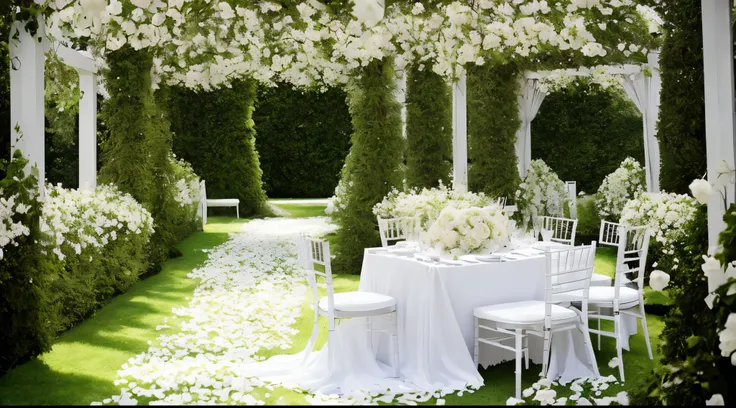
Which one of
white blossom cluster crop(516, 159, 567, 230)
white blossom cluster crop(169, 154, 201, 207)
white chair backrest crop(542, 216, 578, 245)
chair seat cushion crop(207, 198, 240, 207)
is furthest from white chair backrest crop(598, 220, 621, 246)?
chair seat cushion crop(207, 198, 240, 207)

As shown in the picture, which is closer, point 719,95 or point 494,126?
point 719,95

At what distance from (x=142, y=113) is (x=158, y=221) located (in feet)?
4.42

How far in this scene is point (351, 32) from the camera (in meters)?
7.46

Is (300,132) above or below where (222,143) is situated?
above

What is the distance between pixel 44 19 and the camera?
452 cm

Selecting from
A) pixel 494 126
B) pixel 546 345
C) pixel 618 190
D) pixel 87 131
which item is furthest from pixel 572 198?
pixel 546 345

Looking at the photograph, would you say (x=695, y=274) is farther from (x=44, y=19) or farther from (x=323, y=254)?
(x=44, y=19)

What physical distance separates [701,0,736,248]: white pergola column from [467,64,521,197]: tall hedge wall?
18.1 feet

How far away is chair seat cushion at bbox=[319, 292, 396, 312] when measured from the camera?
420 centimetres

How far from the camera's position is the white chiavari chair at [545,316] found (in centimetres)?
396

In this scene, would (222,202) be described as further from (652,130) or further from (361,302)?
(361,302)

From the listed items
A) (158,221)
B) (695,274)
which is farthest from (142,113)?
(695,274)

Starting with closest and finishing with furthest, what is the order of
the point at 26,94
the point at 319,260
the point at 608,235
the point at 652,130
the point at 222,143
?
the point at 319,260, the point at 26,94, the point at 608,235, the point at 652,130, the point at 222,143

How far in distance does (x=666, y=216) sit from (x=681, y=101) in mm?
1106
